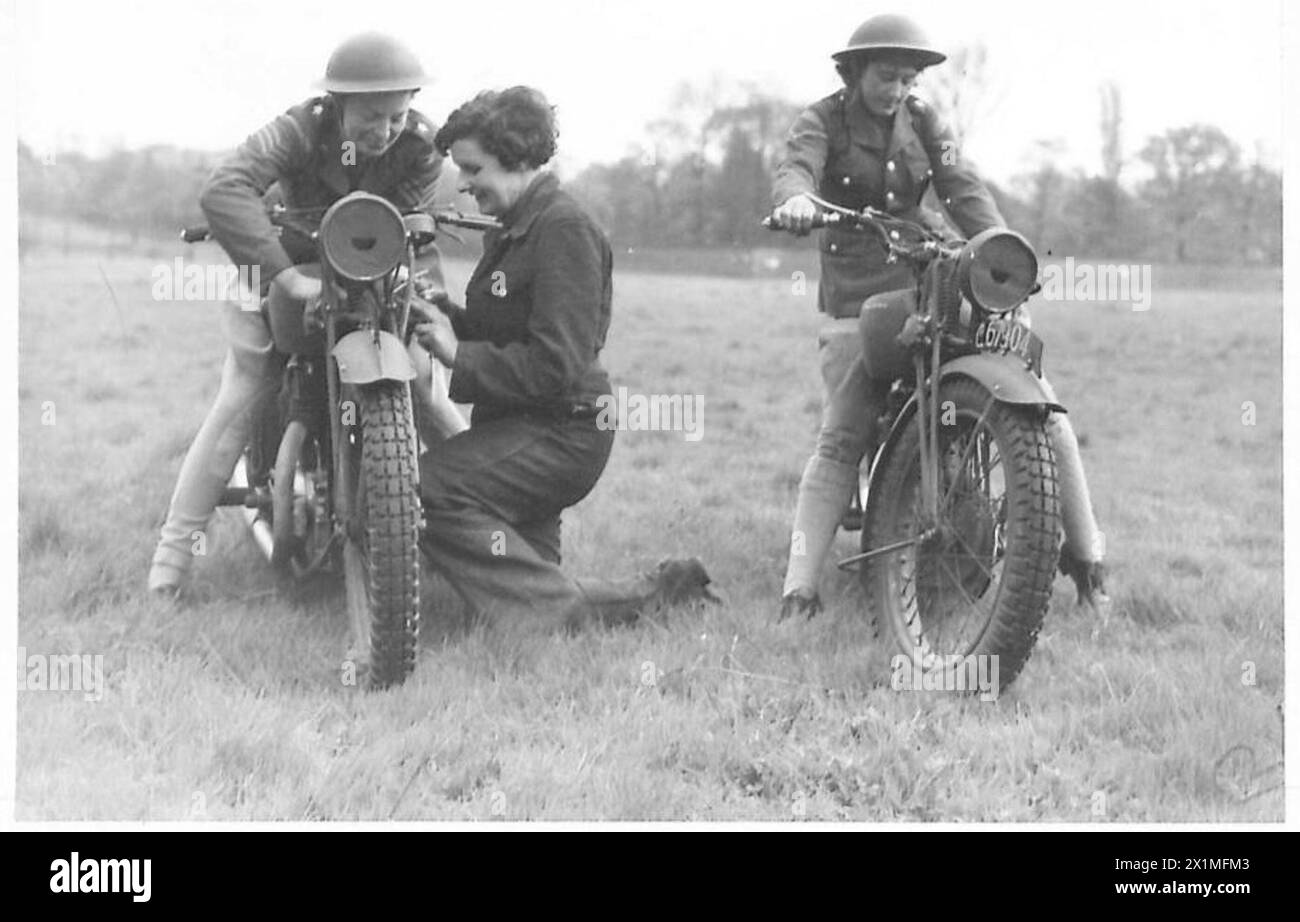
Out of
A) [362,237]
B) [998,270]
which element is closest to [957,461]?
[998,270]

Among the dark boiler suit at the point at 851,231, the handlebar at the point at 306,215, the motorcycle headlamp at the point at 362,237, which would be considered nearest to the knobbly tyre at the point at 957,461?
the dark boiler suit at the point at 851,231

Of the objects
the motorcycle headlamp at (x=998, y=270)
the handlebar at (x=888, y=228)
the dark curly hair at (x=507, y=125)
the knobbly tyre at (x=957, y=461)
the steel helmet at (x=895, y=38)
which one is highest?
the steel helmet at (x=895, y=38)

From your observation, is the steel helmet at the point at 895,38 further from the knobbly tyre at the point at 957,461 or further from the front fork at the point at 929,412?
the front fork at the point at 929,412

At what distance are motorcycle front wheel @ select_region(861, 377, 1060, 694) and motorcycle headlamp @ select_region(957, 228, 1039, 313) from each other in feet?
0.65

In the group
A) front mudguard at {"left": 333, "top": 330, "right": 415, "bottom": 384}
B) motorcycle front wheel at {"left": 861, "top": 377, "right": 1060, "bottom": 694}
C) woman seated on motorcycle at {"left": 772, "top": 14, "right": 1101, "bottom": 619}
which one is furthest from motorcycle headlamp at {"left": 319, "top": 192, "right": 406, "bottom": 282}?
motorcycle front wheel at {"left": 861, "top": 377, "right": 1060, "bottom": 694}

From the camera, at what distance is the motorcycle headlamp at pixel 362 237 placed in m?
3.48

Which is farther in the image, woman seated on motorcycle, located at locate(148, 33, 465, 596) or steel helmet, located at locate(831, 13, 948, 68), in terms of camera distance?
steel helmet, located at locate(831, 13, 948, 68)

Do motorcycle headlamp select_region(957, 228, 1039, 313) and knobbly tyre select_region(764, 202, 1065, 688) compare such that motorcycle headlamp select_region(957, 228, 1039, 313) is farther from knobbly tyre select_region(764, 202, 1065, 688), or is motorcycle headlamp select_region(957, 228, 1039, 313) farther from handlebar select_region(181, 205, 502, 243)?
handlebar select_region(181, 205, 502, 243)

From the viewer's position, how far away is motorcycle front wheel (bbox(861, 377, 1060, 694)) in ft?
10.9

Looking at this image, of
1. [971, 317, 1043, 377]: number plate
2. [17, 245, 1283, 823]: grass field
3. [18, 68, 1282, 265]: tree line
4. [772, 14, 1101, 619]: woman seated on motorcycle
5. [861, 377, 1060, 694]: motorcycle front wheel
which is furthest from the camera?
[18, 68, 1282, 265]: tree line

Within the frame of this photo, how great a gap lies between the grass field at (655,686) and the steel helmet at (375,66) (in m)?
1.28
